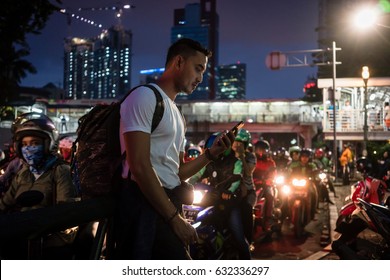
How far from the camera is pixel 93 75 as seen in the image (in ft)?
481

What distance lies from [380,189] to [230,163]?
210 centimetres

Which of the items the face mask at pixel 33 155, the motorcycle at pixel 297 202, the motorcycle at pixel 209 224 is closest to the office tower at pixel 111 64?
the motorcycle at pixel 297 202

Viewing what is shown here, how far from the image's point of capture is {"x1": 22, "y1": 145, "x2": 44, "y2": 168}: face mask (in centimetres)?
299

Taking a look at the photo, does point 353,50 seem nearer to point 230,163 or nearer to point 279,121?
point 279,121

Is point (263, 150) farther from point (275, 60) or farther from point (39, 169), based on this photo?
point (275, 60)

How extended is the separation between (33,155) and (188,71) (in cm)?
149

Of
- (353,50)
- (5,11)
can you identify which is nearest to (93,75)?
(353,50)

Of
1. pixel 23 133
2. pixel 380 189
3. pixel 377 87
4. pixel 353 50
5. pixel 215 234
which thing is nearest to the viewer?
pixel 23 133

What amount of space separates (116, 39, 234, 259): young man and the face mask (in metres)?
1.38

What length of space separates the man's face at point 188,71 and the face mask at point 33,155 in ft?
4.60

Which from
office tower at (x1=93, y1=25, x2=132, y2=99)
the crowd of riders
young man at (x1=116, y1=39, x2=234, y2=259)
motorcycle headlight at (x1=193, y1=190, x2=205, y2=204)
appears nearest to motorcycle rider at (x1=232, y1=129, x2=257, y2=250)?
the crowd of riders

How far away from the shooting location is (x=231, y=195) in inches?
187

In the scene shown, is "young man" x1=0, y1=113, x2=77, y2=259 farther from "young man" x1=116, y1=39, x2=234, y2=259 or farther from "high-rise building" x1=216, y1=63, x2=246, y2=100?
"high-rise building" x1=216, y1=63, x2=246, y2=100

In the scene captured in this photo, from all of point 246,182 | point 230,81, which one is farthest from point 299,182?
point 230,81
